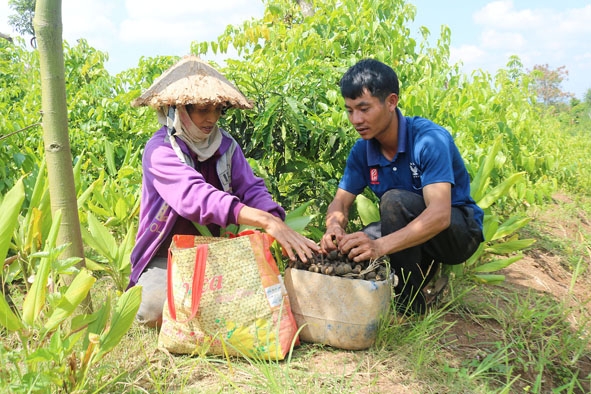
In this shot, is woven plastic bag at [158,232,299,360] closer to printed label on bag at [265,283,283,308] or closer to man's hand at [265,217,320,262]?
printed label on bag at [265,283,283,308]

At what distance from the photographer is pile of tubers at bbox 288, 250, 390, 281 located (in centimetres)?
197

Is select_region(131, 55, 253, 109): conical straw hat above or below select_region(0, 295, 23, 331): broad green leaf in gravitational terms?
above

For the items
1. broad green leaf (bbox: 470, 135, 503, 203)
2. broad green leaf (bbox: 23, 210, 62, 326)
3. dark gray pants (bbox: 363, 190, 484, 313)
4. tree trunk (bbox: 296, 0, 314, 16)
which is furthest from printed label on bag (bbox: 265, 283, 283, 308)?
tree trunk (bbox: 296, 0, 314, 16)

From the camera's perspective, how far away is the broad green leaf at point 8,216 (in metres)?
1.62

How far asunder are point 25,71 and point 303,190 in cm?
471

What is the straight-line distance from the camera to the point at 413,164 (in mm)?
2262

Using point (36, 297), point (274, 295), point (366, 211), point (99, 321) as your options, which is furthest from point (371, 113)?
point (36, 297)

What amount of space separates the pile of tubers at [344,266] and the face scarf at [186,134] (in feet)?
1.95

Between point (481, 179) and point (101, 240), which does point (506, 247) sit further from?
point (101, 240)

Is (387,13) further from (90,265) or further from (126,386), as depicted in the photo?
(126,386)

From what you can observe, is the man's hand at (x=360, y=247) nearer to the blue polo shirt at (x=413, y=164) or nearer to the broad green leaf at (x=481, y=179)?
the blue polo shirt at (x=413, y=164)

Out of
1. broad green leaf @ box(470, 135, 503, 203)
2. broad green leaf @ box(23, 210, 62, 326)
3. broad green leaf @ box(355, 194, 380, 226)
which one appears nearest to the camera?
broad green leaf @ box(23, 210, 62, 326)

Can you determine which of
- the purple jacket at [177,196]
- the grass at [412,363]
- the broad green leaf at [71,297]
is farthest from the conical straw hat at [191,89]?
the grass at [412,363]

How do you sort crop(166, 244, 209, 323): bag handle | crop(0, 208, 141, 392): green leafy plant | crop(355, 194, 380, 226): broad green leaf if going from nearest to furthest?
1. crop(0, 208, 141, 392): green leafy plant
2. crop(166, 244, 209, 323): bag handle
3. crop(355, 194, 380, 226): broad green leaf
